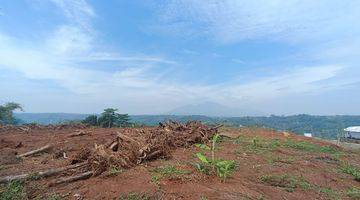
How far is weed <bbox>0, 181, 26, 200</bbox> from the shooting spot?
663cm

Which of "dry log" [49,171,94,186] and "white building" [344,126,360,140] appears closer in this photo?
"dry log" [49,171,94,186]

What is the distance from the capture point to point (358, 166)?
12195 mm

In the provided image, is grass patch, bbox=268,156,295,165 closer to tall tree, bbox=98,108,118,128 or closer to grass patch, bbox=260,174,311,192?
grass patch, bbox=260,174,311,192

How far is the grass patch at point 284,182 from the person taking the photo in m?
8.36

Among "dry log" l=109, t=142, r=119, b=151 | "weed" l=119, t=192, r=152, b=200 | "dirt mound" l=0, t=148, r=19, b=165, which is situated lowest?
"weed" l=119, t=192, r=152, b=200

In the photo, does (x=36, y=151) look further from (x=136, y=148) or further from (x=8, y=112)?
(x=8, y=112)

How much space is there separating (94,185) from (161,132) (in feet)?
14.6

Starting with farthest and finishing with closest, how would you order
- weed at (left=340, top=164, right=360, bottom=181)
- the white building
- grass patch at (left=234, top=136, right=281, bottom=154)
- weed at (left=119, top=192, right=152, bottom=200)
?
the white building → grass patch at (left=234, top=136, right=281, bottom=154) → weed at (left=340, top=164, right=360, bottom=181) → weed at (left=119, top=192, right=152, bottom=200)

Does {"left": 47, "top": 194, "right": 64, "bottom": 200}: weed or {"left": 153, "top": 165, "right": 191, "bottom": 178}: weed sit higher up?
{"left": 153, "top": 165, "right": 191, "bottom": 178}: weed

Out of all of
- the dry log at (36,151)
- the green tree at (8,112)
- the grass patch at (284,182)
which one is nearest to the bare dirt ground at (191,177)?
the grass patch at (284,182)

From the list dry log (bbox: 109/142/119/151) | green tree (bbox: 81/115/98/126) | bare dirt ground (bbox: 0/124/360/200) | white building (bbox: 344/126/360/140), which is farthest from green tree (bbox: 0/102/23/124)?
white building (bbox: 344/126/360/140)

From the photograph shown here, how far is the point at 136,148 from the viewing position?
28.7 feet

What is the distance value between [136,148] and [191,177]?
1.88 metres

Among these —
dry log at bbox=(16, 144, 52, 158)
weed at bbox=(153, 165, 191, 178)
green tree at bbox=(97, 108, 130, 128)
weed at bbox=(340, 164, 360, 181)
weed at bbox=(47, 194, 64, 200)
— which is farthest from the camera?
green tree at bbox=(97, 108, 130, 128)
